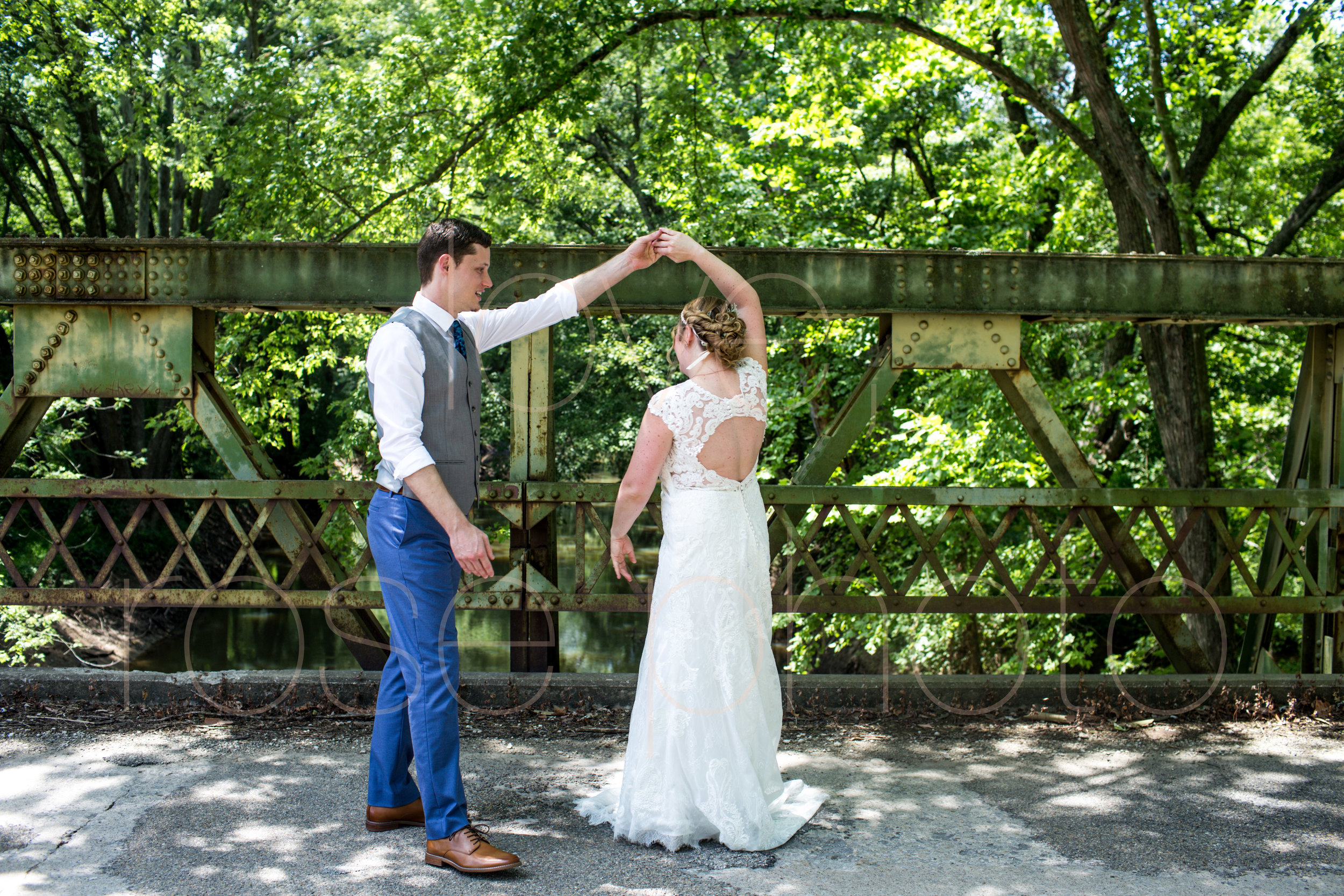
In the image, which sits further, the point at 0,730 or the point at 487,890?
the point at 0,730

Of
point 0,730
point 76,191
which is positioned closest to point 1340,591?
point 0,730

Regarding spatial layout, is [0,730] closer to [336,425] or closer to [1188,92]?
[1188,92]

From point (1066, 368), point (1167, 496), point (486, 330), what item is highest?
point (1066, 368)

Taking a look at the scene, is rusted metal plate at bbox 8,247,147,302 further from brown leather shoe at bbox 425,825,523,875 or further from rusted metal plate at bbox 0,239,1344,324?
brown leather shoe at bbox 425,825,523,875

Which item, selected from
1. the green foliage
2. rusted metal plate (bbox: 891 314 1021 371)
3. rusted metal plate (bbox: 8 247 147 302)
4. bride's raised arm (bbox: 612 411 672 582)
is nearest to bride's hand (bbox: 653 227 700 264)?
bride's raised arm (bbox: 612 411 672 582)

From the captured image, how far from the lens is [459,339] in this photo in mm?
3482

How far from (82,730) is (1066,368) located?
12.9 metres

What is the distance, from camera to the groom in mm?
3170

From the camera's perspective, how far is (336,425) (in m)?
23.0

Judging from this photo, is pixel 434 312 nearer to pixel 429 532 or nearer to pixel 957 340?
pixel 429 532

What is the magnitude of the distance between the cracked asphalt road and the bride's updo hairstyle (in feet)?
5.75

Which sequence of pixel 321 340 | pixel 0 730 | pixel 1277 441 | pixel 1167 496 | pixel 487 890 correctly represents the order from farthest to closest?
1. pixel 1277 441
2. pixel 321 340
3. pixel 1167 496
4. pixel 0 730
5. pixel 487 890

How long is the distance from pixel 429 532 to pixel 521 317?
1021 mm

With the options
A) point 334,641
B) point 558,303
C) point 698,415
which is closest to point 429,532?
point 698,415
